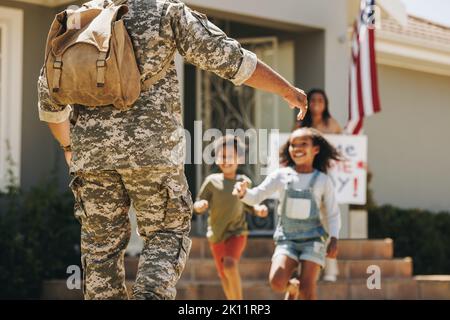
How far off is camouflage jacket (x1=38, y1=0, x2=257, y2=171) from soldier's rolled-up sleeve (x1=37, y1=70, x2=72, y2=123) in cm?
24

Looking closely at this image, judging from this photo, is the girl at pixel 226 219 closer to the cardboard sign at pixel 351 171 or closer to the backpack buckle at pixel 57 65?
the cardboard sign at pixel 351 171

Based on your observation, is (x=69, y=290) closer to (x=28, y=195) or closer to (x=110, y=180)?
(x=28, y=195)

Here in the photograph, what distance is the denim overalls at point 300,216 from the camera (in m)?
6.82

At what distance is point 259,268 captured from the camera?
31.9ft

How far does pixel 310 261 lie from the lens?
675cm

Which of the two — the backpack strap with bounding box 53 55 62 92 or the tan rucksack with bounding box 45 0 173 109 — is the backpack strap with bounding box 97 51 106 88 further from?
the backpack strap with bounding box 53 55 62 92

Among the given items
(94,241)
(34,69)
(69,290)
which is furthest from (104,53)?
(34,69)

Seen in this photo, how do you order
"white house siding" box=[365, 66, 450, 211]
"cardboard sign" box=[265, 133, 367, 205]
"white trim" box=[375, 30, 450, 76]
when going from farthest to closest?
1. "white house siding" box=[365, 66, 450, 211]
2. "white trim" box=[375, 30, 450, 76]
3. "cardboard sign" box=[265, 133, 367, 205]

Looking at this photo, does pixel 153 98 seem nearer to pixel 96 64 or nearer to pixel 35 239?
pixel 96 64

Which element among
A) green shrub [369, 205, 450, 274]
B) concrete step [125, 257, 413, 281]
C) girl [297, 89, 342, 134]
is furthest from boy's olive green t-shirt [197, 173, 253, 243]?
green shrub [369, 205, 450, 274]

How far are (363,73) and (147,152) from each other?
664 centimetres

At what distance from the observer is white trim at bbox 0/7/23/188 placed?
10.1 metres

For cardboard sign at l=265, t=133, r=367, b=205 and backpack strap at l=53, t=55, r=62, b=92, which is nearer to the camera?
backpack strap at l=53, t=55, r=62, b=92
